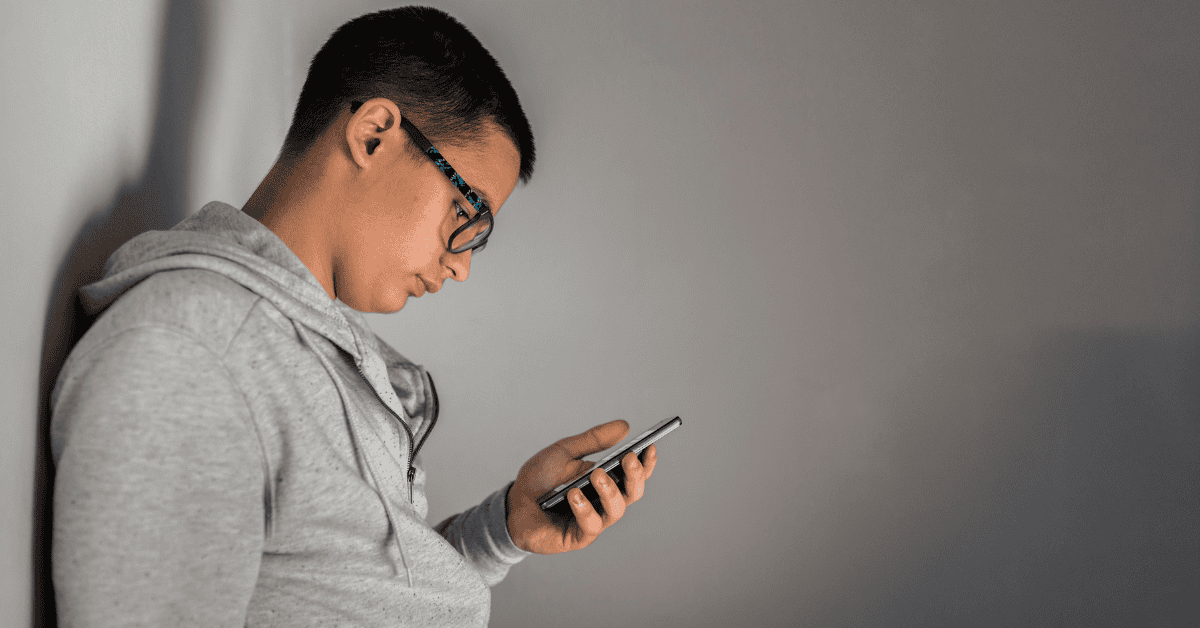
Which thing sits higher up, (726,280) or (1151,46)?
(1151,46)

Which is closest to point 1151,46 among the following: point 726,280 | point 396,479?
point 726,280

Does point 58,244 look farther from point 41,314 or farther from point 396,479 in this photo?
point 396,479

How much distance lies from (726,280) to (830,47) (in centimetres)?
48

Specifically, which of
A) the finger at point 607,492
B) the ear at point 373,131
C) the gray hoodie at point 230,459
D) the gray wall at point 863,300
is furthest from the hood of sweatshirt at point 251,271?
the gray wall at point 863,300

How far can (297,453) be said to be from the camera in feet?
1.54

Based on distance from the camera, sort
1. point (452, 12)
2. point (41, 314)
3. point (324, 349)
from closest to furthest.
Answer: point (41, 314), point (324, 349), point (452, 12)

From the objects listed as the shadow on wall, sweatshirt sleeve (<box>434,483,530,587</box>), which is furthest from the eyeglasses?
sweatshirt sleeve (<box>434,483,530,587</box>)

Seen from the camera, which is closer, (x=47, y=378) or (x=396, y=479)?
(x=47, y=378)

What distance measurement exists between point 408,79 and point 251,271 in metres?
0.25

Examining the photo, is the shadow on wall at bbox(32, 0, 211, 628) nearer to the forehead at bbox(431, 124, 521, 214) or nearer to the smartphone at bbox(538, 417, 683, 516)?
the forehead at bbox(431, 124, 521, 214)

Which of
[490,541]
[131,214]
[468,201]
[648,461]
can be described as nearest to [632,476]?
[648,461]

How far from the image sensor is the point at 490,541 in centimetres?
84

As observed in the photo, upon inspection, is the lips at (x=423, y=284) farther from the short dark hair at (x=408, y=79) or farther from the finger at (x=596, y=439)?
the finger at (x=596, y=439)

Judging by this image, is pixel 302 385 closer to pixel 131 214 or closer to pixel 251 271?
pixel 251 271
